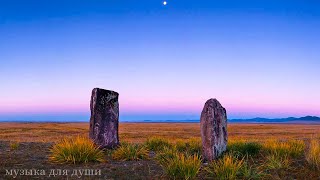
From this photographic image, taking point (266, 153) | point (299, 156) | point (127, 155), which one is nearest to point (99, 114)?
point (127, 155)

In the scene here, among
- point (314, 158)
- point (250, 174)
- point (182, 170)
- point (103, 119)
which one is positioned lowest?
point (250, 174)

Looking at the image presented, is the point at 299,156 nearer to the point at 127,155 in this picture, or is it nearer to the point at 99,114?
the point at 127,155

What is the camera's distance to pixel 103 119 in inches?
638

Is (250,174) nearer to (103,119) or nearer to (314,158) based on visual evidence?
(314,158)

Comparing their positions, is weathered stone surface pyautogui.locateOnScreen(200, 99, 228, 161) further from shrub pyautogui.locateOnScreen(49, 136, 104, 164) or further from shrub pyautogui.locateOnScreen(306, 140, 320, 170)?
shrub pyautogui.locateOnScreen(49, 136, 104, 164)

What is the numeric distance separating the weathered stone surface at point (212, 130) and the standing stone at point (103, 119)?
4465mm

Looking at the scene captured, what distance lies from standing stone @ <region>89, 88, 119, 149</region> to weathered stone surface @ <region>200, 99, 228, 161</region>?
4.46 m

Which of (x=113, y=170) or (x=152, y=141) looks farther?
(x=152, y=141)

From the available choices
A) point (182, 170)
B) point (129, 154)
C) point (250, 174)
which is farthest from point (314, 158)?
point (129, 154)

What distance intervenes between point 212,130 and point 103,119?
5.13 meters

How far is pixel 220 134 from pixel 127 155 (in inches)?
140

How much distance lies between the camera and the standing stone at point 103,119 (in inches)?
634

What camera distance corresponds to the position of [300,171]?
11.9m

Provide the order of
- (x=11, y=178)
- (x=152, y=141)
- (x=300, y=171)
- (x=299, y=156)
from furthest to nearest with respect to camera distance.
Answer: (x=152, y=141), (x=299, y=156), (x=300, y=171), (x=11, y=178)
